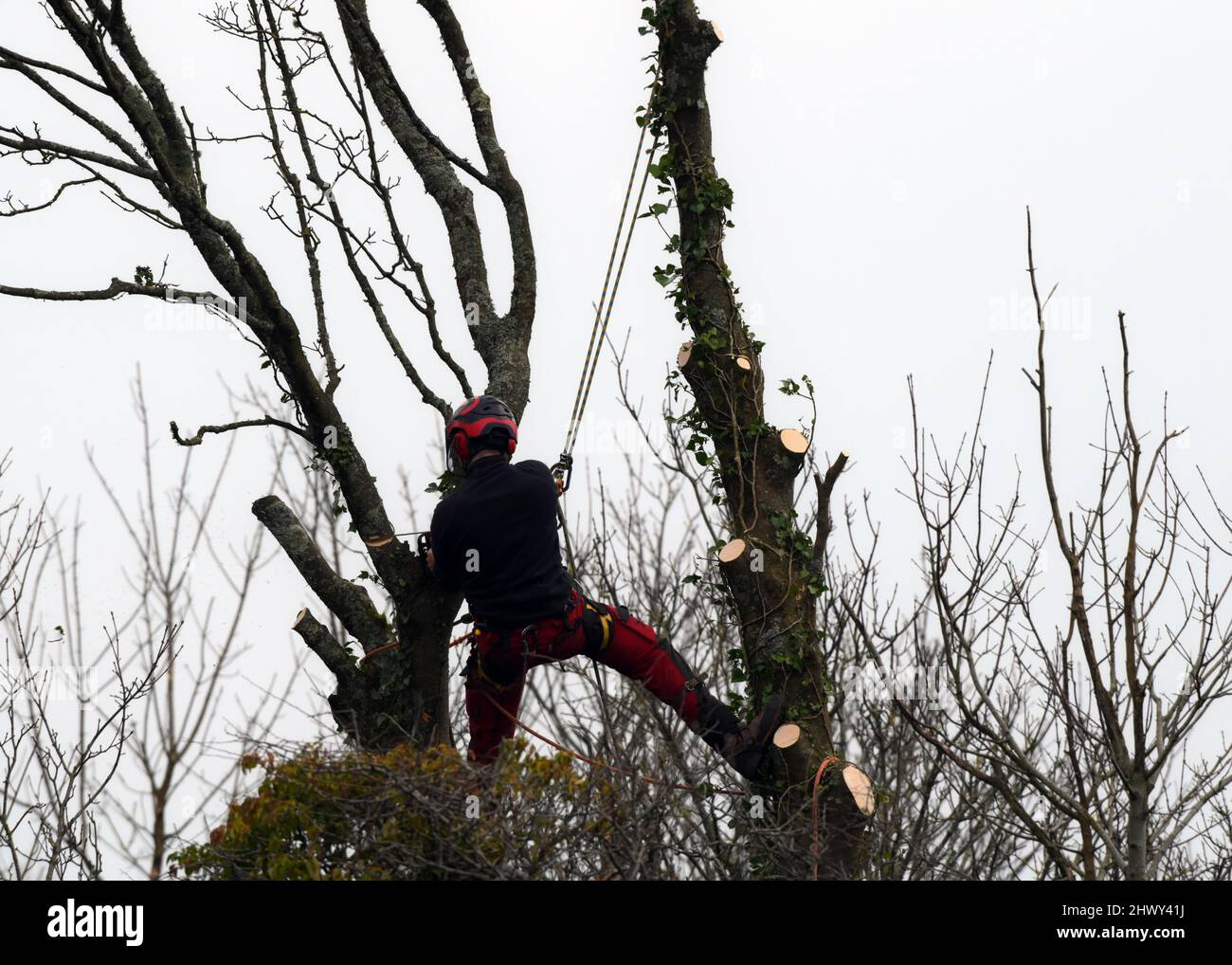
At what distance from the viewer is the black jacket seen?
632 cm

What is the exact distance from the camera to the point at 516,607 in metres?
6.48

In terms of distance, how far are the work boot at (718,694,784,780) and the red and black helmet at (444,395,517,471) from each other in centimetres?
189

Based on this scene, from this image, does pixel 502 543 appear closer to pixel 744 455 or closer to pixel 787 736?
pixel 744 455

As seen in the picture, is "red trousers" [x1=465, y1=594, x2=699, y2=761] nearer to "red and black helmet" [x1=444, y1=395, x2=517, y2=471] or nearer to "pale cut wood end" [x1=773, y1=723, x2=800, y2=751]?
"pale cut wood end" [x1=773, y1=723, x2=800, y2=751]

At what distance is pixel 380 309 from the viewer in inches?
285

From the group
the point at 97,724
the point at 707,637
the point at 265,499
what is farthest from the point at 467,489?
the point at 707,637

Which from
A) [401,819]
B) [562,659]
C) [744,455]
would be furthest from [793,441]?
[401,819]

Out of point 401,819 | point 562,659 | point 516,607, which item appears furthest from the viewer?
point 562,659

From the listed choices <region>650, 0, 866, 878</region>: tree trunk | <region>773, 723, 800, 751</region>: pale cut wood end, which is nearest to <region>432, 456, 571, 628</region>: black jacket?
<region>650, 0, 866, 878</region>: tree trunk

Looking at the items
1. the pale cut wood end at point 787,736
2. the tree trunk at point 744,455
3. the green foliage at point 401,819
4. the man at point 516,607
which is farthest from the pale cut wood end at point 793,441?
the green foliage at point 401,819

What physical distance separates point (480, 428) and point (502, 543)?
0.59 meters

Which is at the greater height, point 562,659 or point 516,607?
point 516,607

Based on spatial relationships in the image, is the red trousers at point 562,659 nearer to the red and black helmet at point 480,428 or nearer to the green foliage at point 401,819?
the red and black helmet at point 480,428
